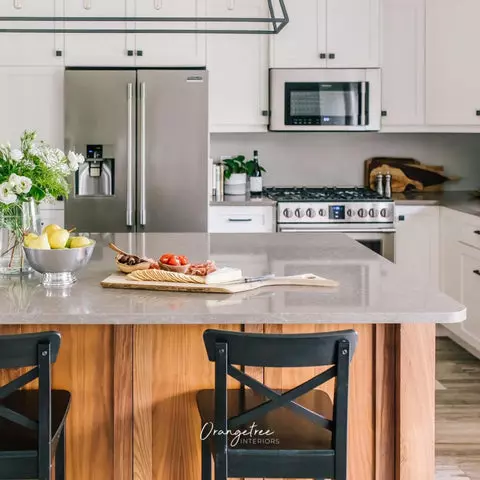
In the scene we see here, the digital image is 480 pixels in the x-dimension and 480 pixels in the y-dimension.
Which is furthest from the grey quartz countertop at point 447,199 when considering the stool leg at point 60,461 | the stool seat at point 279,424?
the stool leg at point 60,461

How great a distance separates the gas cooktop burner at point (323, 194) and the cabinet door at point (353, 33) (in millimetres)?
848

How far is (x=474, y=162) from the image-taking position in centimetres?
559

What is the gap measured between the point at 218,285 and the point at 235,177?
3.01 m

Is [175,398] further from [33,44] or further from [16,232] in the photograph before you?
[33,44]

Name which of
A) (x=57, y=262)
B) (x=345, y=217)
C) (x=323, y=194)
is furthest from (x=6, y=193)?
(x=323, y=194)

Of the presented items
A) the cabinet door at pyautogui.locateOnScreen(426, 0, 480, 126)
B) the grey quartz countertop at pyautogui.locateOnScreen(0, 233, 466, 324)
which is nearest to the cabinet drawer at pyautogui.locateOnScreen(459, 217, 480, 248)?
the cabinet door at pyautogui.locateOnScreen(426, 0, 480, 126)

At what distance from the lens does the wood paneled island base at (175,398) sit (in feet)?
7.03

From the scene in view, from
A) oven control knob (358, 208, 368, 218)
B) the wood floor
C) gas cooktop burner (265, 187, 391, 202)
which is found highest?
gas cooktop burner (265, 187, 391, 202)

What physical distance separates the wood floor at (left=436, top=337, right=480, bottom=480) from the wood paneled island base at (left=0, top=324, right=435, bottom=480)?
3.08 ft

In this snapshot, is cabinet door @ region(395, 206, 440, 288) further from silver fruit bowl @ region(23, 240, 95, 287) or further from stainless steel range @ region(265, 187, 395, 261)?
silver fruit bowl @ region(23, 240, 95, 287)

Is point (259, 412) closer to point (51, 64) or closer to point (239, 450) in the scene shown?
point (239, 450)

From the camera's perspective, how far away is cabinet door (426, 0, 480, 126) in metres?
4.95

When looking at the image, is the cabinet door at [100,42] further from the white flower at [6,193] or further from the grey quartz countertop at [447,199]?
the white flower at [6,193]

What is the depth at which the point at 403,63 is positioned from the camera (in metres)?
5.10
